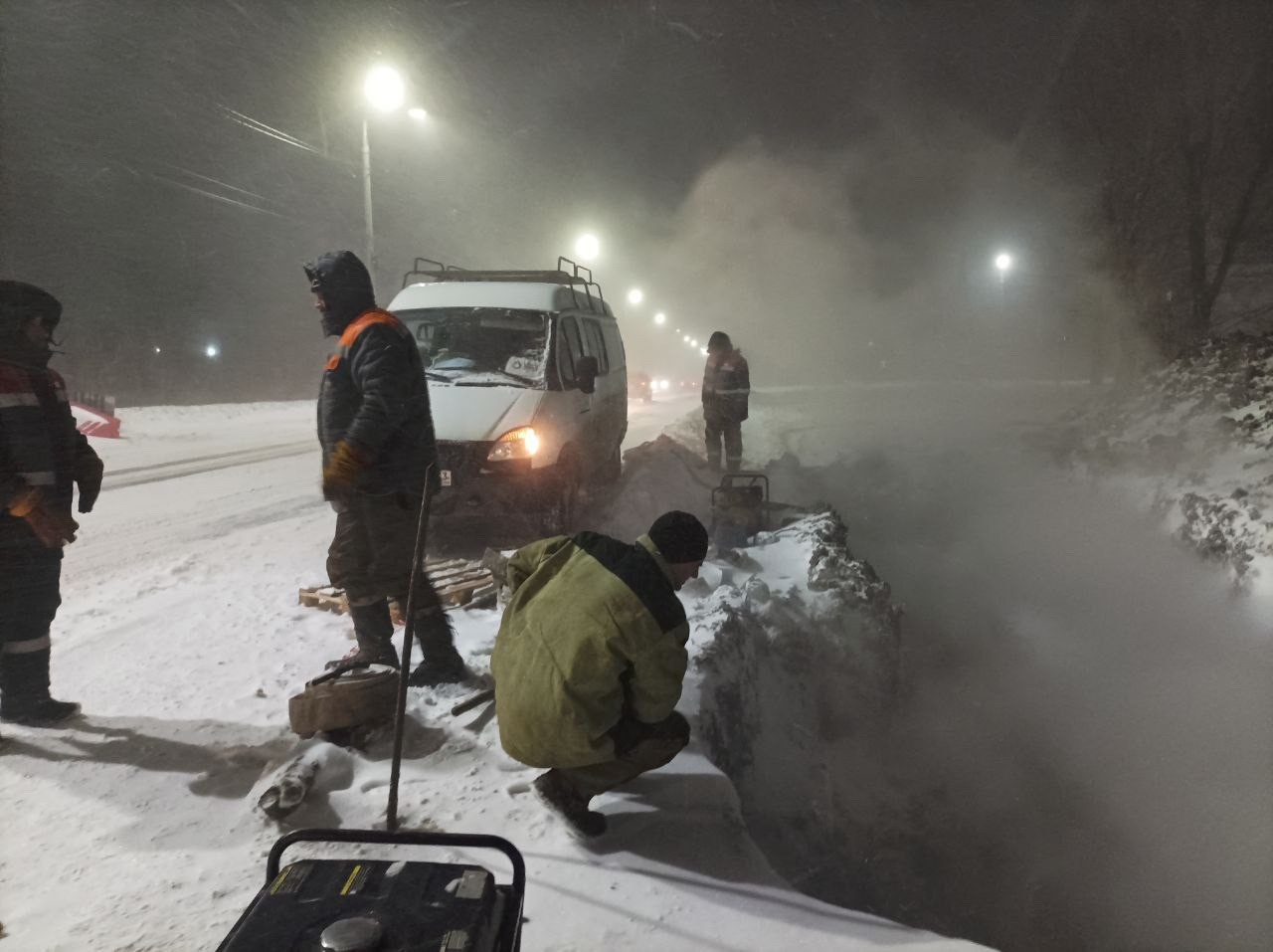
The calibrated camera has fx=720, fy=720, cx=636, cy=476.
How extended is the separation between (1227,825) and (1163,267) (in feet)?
40.4

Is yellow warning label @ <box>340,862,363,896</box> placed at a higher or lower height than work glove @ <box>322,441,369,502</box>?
lower

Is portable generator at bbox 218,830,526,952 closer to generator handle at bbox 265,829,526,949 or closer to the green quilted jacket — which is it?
generator handle at bbox 265,829,526,949

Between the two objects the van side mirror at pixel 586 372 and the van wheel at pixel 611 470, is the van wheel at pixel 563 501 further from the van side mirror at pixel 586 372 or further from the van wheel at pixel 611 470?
the van wheel at pixel 611 470

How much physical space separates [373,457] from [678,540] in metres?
1.82

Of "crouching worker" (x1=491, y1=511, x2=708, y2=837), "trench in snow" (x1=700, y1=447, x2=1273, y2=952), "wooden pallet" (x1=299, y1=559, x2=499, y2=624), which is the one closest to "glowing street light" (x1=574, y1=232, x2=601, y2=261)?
"trench in snow" (x1=700, y1=447, x2=1273, y2=952)

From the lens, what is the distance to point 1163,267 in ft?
48.4

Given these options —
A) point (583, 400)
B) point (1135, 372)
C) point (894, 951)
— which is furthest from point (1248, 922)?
point (1135, 372)

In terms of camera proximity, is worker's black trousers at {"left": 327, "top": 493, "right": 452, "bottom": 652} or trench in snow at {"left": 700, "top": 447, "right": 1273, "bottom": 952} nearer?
worker's black trousers at {"left": 327, "top": 493, "right": 452, "bottom": 652}

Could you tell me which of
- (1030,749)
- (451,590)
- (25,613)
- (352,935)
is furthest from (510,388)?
(1030,749)

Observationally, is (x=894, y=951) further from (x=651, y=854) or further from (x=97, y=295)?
(x=97, y=295)

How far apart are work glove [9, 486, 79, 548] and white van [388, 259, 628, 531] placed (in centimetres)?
241

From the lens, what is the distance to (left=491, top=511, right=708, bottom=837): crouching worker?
2.59 meters

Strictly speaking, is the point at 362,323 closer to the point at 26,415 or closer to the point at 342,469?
the point at 342,469

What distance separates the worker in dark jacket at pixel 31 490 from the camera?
3459 millimetres
